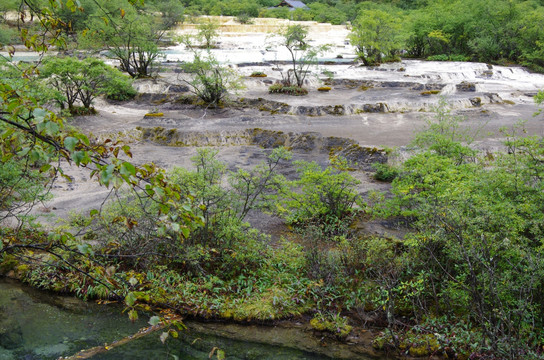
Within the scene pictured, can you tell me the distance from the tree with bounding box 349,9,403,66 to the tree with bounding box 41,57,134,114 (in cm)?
1781

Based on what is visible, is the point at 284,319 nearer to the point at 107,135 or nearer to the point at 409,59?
the point at 107,135

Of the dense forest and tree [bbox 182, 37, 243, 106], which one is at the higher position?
tree [bbox 182, 37, 243, 106]

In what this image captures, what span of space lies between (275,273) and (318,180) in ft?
10.6

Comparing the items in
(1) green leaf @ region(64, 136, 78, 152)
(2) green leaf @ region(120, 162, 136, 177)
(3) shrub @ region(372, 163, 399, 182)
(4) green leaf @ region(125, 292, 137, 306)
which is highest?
(1) green leaf @ region(64, 136, 78, 152)

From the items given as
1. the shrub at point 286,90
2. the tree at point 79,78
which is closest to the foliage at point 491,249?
the tree at point 79,78

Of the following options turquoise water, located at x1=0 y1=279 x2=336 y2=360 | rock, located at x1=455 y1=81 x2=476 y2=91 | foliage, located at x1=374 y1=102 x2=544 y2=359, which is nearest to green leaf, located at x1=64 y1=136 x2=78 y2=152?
turquoise water, located at x1=0 y1=279 x2=336 y2=360

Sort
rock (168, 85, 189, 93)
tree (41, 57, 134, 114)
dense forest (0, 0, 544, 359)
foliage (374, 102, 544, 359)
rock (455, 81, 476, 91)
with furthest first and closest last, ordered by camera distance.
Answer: rock (168, 85, 189, 93) → rock (455, 81, 476, 91) → tree (41, 57, 134, 114) → dense forest (0, 0, 544, 359) → foliage (374, 102, 544, 359)

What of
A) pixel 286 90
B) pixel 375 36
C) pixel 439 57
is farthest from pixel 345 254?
pixel 439 57

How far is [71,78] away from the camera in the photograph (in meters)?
20.8

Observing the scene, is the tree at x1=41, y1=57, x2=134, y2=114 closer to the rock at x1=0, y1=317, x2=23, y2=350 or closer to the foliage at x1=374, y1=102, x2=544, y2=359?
the rock at x1=0, y1=317, x2=23, y2=350

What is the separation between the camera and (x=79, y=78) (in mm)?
Answer: 20266

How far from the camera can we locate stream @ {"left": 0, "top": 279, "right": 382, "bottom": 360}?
6824 millimetres

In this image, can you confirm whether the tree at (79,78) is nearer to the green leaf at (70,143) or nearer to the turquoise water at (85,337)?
the turquoise water at (85,337)

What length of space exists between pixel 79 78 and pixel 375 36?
21453 millimetres
